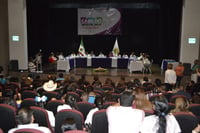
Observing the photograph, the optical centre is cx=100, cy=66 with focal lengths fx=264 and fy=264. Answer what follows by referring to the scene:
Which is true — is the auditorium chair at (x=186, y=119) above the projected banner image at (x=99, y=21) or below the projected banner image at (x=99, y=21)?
below

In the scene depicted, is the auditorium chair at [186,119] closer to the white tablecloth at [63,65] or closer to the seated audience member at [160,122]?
the seated audience member at [160,122]

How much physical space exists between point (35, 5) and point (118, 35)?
19.2 feet

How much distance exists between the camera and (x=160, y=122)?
2963mm

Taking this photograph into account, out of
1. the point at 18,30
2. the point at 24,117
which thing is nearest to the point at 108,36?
the point at 18,30

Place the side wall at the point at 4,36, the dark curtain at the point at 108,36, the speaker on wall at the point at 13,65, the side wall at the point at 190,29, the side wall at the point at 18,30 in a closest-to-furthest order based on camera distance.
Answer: the side wall at the point at 190,29 < the side wall at the point at 4,36 < the speaker on wall at the point at 13,65 < the side wall at the point at 18,30 < the dark curtain at the point at 108,36

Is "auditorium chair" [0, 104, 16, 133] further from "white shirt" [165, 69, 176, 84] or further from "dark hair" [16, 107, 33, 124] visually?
"white shirt" [165, 69, 176, 84]

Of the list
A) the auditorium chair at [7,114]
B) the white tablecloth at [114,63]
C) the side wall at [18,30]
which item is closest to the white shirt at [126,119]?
the auditorium chair at [7,114]

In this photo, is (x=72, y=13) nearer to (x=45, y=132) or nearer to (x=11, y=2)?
(x=11, y=2)

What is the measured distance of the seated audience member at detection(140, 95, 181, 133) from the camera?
117 inches

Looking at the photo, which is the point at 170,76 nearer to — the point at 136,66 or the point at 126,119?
the point at 136,66

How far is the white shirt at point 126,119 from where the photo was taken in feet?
9.68

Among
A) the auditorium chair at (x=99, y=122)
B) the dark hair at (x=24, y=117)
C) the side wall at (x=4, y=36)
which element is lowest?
the auditorium chair at (x=99, y=122)

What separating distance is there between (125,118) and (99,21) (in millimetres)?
14262

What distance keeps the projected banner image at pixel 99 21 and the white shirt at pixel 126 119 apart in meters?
14.2
